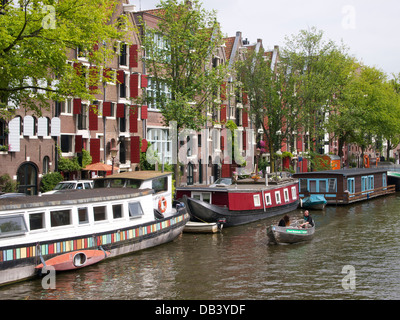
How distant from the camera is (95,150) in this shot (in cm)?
3884

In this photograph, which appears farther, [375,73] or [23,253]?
[375,73]

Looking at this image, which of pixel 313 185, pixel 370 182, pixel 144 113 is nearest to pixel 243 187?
pixel 313 185

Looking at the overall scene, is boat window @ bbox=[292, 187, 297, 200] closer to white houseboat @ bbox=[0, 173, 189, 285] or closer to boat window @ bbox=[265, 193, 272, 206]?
boat window @ bbox=[265, 193, 272, 206]

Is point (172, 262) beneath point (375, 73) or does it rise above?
beneath

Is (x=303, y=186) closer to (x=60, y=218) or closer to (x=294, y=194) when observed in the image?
(x=294, y=194)

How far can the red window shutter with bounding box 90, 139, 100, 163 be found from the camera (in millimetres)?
38719

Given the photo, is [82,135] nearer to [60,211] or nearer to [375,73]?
[60,211]

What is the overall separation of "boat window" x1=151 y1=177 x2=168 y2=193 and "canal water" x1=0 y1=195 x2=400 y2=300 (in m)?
2.66

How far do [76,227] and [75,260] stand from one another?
4.25 feet

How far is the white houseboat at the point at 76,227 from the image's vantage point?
57.9ft

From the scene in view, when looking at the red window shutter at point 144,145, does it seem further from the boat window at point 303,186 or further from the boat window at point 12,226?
the boat window at point 12,226
